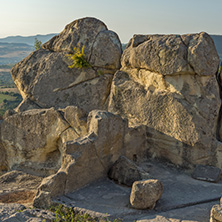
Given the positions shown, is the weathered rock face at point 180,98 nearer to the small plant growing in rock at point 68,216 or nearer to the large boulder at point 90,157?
the large boulder at point 90,157

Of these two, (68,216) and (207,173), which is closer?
(68,216)

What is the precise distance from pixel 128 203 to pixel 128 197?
12.8 inches

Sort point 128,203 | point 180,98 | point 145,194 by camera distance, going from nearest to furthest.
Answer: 1. point 145,194
2. point 128,203
3. point 180,98

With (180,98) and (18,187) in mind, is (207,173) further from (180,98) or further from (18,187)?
(18,187)

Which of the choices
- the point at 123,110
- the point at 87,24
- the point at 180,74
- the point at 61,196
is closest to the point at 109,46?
the point at 87,24

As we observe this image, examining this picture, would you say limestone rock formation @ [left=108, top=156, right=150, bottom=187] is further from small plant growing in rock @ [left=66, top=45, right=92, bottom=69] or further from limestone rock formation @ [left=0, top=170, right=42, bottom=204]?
small plant growing in rock @ [left=66, top=45, right=92, bottom=69]

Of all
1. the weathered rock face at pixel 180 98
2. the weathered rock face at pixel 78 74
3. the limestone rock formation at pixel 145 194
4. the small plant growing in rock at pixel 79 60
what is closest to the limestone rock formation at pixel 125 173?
the limestone rock formation at pixel 145 194

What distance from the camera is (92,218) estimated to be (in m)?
6.58

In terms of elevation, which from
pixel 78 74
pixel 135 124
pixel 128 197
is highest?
pixel 78 74

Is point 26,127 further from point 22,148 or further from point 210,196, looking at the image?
point 210,196

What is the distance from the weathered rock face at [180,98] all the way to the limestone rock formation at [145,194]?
311 centimetres

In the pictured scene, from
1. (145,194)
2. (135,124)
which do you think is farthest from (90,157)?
(135,124)

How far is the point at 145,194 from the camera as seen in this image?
6.74 meters

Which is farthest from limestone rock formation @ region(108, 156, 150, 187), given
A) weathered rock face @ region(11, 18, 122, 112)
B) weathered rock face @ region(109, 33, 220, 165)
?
weathered rock face @ region(11, 18, 122, 112)
